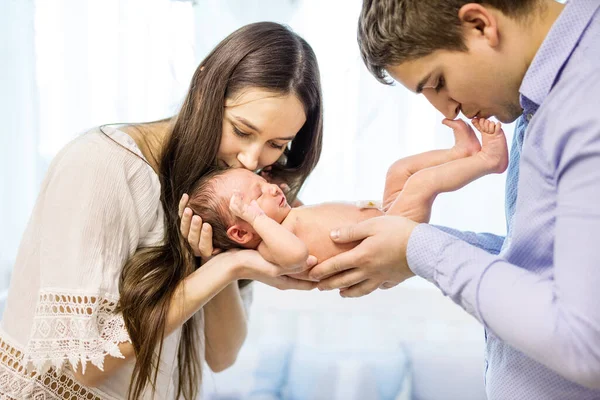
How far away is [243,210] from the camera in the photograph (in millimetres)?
1590

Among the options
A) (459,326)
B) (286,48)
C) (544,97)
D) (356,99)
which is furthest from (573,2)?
(459,326)

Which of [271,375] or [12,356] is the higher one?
[12,356]

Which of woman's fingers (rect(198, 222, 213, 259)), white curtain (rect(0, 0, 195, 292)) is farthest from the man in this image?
white curtain (rect(0, 0, 195, 292))

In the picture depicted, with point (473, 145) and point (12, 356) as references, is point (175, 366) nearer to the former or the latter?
point (12, 356)

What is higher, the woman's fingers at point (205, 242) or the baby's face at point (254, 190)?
the baby's face at point (254, 190)

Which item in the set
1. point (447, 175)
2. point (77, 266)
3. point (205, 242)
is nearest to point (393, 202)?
point (447, 175)

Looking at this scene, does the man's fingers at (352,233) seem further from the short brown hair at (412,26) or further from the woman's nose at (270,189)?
the short brown hair at (412,26)

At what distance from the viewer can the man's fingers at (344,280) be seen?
1552 mm

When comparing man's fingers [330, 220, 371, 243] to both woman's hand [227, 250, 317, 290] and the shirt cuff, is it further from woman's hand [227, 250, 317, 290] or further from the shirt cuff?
the shirt cuff

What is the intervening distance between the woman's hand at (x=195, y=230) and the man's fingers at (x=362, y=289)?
363mm

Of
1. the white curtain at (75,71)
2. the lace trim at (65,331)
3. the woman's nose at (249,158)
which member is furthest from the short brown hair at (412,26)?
the white curtain at (75,71)

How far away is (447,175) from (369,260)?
353 mm

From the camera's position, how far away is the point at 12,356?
1.62 metres

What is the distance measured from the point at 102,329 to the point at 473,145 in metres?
1.02
